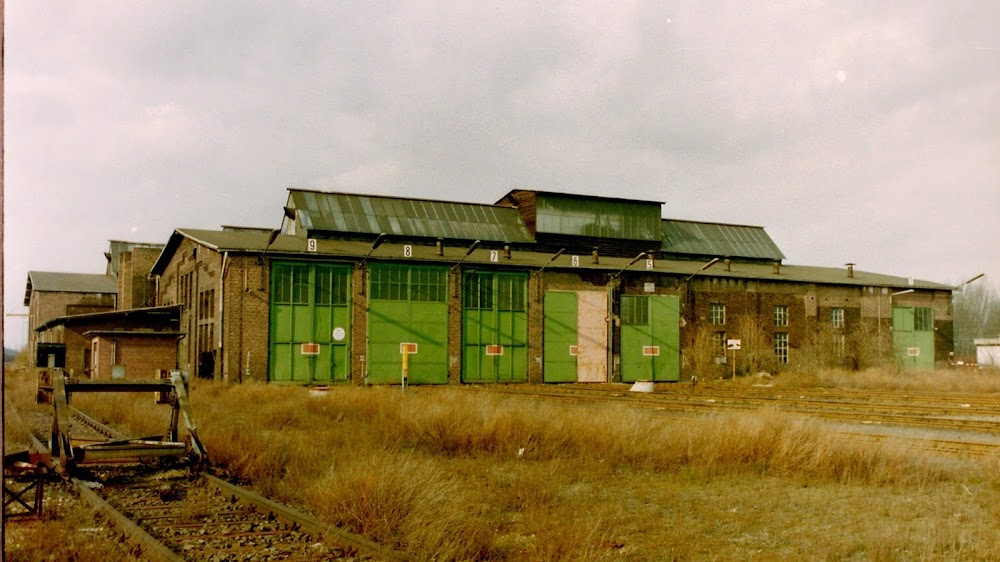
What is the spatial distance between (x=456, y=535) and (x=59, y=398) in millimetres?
5477

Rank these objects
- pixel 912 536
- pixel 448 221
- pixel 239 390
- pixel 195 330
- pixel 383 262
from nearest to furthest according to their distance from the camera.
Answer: pixel 912 536, pixel 239 390, pixel 383 262, pixel 195 330, pixel 448 221

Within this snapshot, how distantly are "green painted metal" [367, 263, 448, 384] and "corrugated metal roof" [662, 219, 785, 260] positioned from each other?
623 inches

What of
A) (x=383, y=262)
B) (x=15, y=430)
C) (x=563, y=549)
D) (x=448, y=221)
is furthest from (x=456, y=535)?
(x=448, y=221)

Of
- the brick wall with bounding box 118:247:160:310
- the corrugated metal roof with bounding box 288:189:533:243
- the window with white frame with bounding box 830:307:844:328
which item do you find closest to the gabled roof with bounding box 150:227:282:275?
the corrugated metal roof with bounding box 288:189:533:243

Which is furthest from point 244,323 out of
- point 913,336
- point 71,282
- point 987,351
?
point 987,351

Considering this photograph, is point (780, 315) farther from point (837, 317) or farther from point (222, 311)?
point (222, 311)

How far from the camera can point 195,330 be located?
110 ft

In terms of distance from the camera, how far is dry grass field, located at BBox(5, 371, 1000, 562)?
19.3ft

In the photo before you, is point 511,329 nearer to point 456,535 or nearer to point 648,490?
point 648,490

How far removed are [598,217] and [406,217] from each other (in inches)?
393

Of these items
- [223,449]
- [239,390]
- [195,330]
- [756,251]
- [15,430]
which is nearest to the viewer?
[223,449]

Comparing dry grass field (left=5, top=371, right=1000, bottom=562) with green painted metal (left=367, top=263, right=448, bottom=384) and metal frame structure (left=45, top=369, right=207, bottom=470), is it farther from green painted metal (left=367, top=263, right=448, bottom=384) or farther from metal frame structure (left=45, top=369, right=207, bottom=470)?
green painted metal (left=367, top=263, right=448, bottom=384)

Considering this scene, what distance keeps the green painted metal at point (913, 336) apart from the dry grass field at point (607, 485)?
33.6 m

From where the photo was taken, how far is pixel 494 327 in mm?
32906
